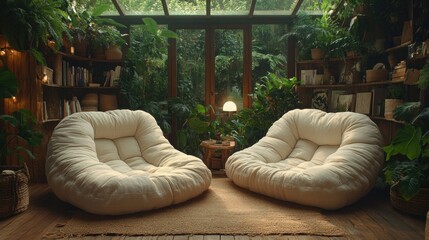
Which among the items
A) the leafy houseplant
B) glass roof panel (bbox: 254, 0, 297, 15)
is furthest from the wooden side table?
glass roof panel (bbox: 254, 0, 297, 15)

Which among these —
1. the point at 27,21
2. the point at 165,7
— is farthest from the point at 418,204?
the point at 165,7

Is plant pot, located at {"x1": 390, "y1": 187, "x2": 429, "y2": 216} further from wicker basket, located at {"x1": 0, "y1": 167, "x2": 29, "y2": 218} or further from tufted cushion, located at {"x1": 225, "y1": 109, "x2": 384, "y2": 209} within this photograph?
wicker basket, located at {"x1": 0, "y1": 167, "x2": 29, "y2": 218}

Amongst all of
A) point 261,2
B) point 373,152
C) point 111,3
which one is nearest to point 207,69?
point 261,2

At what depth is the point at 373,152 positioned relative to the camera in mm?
3186

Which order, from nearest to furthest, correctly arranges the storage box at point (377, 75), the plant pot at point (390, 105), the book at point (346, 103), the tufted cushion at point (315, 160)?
the tufted cushion at point (315, 160) < the plant pot at point (390, 105) < the storage box at point (377, 75) < the book at point (346, 103)

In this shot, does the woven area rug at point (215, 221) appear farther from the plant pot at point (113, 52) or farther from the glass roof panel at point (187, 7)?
the glass roof panel at point (187, 7)

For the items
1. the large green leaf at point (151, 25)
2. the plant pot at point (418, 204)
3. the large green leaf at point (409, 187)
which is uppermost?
the large green leaf at point (151, 25)

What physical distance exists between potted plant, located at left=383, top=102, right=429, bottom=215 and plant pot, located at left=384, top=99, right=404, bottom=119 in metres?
0.43

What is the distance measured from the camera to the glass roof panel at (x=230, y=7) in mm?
4930

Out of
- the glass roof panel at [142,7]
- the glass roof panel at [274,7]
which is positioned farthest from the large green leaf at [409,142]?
the glass roof panel at [142,7]

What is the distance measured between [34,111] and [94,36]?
1.34 meters

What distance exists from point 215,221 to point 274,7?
11.8 feet

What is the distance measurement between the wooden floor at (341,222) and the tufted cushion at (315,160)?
15 cm

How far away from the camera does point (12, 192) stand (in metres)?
2.75
